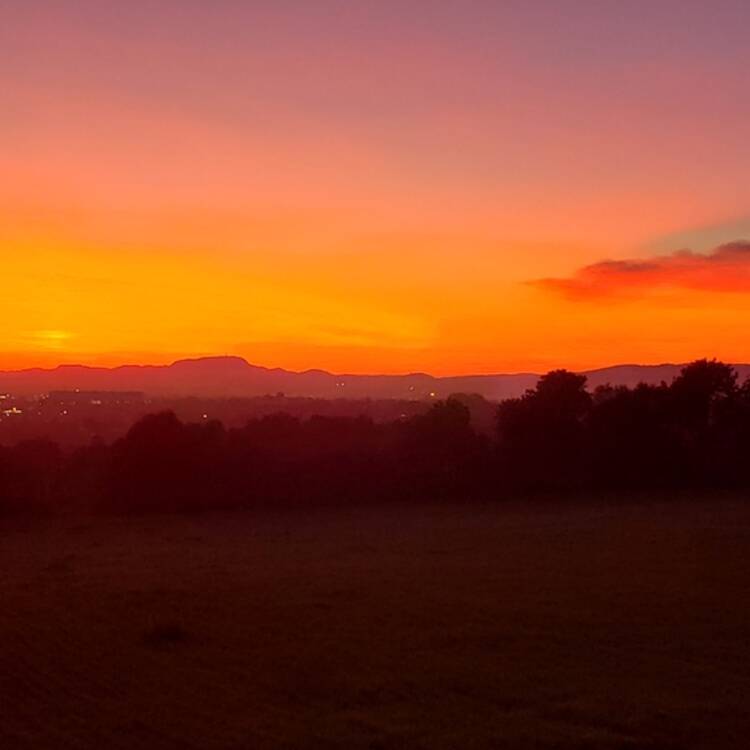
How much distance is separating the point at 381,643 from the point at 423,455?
3467 centimetres

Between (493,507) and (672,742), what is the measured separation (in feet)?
121

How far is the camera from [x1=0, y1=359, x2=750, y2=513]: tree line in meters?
49.8

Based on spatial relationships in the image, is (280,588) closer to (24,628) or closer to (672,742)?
(24,628)

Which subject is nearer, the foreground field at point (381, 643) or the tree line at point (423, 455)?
the foreground field at point (381, 643)

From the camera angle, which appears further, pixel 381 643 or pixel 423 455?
pixel 423 455

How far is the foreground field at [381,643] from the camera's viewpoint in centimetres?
1412

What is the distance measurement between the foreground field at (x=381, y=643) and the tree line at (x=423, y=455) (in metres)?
13.0

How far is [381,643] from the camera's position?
1942 cm

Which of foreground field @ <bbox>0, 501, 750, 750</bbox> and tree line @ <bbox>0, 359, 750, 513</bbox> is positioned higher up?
tree line @ <bbox>0, 359, 750, 513</bbox>

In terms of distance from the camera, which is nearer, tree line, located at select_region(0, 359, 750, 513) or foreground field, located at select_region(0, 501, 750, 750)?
foreground field, located at select_region(0, 501, 750, 750)

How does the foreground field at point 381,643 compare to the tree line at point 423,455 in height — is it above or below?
below

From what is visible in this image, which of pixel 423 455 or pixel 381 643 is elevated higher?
pixel 423 455

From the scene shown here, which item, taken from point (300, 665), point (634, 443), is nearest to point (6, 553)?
point (300, 665)

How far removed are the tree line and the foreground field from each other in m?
13.0
